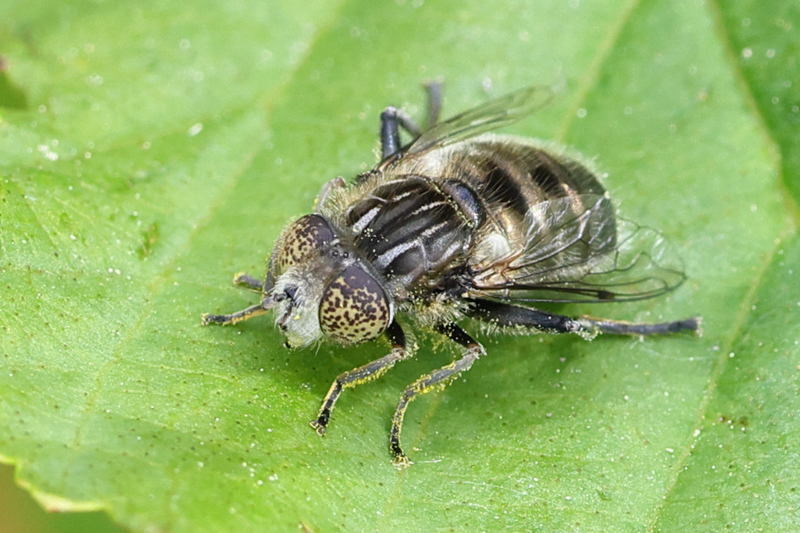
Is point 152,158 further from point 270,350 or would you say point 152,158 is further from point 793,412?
point 793,412

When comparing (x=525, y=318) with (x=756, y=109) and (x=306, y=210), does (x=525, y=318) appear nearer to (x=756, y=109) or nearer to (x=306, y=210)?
(x=306, y=210)

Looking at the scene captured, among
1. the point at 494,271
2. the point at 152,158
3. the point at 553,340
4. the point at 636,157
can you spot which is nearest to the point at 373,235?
the point at 494,271

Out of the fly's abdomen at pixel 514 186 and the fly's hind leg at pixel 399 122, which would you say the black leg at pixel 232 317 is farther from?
the fly's hind leg at pixel 399 122

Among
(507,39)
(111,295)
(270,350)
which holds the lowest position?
(270,350)

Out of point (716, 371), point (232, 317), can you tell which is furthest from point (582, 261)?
point (232, 317)

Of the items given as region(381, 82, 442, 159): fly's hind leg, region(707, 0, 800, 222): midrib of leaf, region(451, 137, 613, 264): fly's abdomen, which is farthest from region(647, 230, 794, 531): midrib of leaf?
region(381, 82, 442, 159): fly's hind leg

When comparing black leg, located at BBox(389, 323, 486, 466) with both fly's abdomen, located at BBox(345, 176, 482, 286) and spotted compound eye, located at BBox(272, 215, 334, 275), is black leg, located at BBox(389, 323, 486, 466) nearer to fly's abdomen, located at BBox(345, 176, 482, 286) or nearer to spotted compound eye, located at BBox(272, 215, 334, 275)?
fly's abdomen, located at BBox(345, 176, 482, 286)

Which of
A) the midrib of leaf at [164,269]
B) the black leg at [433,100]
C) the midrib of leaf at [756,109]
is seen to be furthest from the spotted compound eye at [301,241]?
the midrib of leaf at [756,109]
